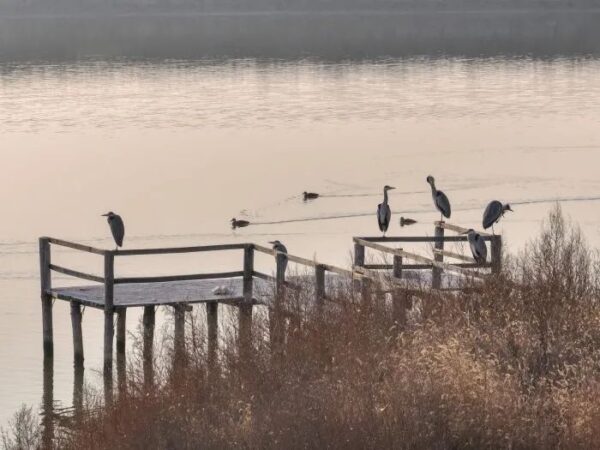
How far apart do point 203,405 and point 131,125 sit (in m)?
51.0

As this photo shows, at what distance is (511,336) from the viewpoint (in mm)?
20234

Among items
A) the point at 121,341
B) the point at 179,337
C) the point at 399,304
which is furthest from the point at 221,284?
the point at 399,304

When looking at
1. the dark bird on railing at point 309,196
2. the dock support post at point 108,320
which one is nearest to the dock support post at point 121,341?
the dock support post at point 108,320

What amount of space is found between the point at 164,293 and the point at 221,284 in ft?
3.38

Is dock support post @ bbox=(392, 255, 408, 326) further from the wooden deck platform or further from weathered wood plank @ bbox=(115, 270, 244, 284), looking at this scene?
weathered wood plank @ bbox=(115, 270, 244, 284)

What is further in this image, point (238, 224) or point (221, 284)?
point (238, 224)

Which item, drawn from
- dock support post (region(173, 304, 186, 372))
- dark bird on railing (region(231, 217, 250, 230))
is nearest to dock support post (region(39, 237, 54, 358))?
dock support post (region(173, 304, 186, 372))

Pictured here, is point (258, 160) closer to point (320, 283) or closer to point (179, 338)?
point (179, 338)

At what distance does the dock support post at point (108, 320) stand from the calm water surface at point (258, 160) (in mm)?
400

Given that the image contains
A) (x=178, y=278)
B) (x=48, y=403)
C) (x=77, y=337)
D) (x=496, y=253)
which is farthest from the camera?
(x=77, y=337)

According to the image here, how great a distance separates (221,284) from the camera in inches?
1025

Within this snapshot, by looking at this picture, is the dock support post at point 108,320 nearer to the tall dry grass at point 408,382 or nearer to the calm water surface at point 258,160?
the calm water surface at point 258,160

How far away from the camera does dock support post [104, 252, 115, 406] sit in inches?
973

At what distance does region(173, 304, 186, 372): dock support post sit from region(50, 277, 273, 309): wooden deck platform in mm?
242
